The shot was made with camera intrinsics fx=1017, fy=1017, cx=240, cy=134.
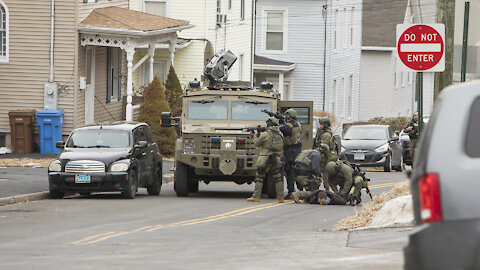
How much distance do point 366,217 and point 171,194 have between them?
7.89m

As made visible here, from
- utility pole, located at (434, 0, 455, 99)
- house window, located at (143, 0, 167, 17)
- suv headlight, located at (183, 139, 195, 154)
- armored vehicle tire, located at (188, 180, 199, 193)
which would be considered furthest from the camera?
house window, located at (143, 0, 167, 17)

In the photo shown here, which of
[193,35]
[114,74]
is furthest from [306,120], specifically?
[193,35]

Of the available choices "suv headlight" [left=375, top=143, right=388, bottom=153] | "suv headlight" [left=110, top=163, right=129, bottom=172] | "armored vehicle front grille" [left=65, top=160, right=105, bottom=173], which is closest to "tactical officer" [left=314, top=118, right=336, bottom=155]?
"suv headlight" [left=110, top=163, right=129, bottom=172]

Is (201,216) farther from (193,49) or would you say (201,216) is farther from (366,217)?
(193,49)

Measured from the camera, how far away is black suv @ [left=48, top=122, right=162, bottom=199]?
19.9 m

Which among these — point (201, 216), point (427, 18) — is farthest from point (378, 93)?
point (201, 216)

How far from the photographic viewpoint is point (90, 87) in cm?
3272

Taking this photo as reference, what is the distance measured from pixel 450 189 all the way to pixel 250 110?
49.8ft

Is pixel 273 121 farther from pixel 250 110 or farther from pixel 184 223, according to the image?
pixel 184 223

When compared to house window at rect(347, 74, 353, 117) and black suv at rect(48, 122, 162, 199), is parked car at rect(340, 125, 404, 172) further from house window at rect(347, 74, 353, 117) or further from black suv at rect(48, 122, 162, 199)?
house window at rect(347, 74, 353, 117)

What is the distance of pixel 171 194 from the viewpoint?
22422mm

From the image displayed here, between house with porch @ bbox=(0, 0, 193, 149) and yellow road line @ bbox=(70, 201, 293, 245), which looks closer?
yellow road line @ bbox=(70, 201, 293, 245)

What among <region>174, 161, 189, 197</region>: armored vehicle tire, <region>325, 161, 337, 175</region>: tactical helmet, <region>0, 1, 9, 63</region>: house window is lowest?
<region>174, 161, 189, 197</region>: armored vehicle tire

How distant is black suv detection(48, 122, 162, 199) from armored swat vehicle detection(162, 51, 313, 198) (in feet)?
2.59
